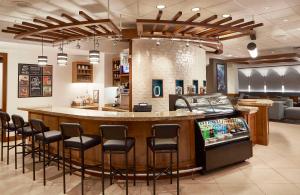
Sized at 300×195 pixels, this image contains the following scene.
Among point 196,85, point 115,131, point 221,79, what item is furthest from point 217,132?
point 221,79

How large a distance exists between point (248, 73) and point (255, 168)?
1237cm

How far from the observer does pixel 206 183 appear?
3775 millimetres

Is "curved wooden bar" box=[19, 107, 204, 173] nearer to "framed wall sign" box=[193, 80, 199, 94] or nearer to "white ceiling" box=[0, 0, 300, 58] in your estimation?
"white ceiling" box=[0, 0, 300, 58]

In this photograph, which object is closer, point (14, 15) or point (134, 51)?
point (14, 15)

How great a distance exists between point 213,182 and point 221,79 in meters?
9.50

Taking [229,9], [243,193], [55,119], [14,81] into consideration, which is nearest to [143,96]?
[55,119]

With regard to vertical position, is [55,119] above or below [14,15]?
below

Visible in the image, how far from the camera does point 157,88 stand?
6.36 m

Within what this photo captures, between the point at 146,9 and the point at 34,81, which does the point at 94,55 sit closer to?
the point at 146,9

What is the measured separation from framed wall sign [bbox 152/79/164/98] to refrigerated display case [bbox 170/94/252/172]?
1.43 meters

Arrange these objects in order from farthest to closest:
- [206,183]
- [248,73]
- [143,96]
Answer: [248,73], [143,96], [206,183]

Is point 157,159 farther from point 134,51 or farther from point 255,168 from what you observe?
point 134,51

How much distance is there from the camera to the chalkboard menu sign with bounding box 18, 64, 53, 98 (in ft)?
23.8

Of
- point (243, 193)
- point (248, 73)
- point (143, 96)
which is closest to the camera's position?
point (243, 193)
